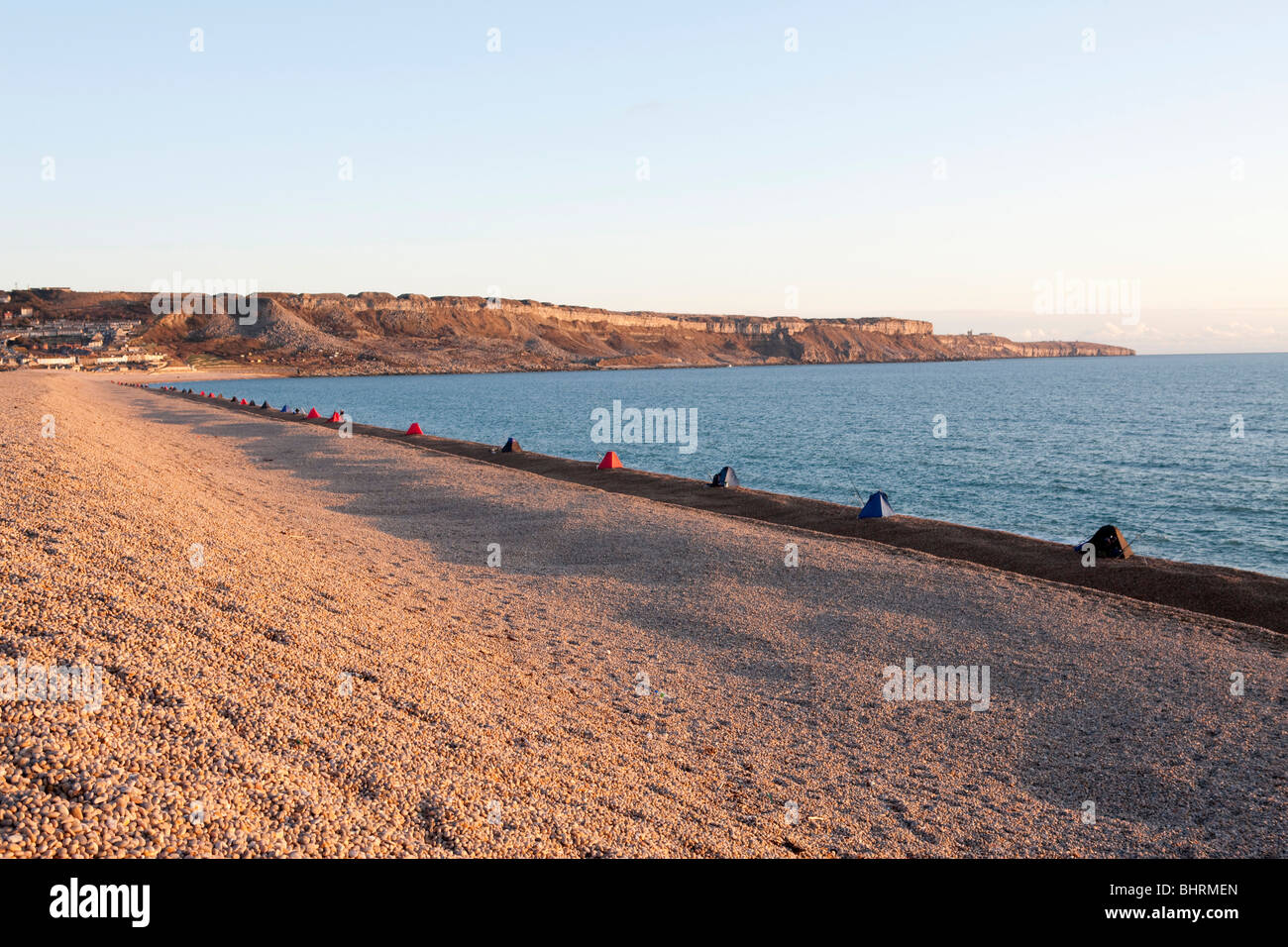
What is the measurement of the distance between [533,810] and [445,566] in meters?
9.97

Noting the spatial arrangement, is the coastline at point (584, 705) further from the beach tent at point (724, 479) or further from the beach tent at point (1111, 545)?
the beach tent at point (724, 479)

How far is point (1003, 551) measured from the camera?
732 inches

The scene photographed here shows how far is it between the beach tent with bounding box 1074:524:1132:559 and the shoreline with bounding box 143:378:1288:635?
186 mm

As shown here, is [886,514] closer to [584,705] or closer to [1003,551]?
[1003,551]

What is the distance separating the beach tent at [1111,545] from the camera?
17.5 m

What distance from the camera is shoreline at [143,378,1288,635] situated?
1459 centimetres

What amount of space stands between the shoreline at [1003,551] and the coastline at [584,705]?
3.20 ft

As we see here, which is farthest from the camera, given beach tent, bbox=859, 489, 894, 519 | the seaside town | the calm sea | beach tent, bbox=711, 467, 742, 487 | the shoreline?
the seaside town

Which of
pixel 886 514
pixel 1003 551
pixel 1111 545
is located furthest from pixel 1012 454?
pixel 1111 545

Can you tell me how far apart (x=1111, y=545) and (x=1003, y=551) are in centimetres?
206

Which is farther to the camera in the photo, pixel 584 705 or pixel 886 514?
pixel 886 514

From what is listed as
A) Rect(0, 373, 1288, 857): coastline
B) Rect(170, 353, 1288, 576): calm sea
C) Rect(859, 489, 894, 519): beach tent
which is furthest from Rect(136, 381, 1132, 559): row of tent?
Rect(170, 353, 1288, 576): calm sea

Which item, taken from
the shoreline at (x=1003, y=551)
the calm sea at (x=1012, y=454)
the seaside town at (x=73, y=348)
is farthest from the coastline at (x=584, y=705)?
the seaside town at (x=73, y=348)

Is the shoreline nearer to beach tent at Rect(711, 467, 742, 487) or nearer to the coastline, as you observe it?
beach tent at Rect(711, 467, 742, 487)
